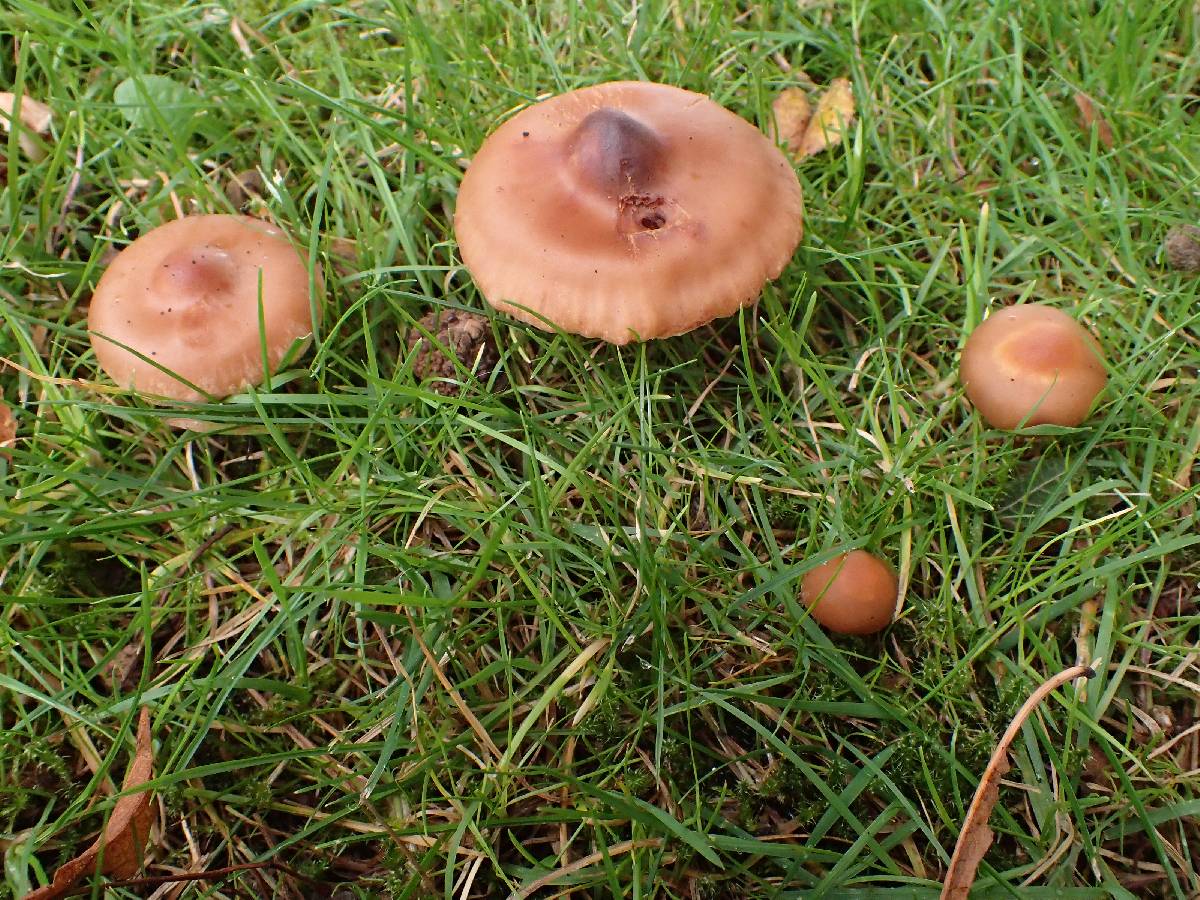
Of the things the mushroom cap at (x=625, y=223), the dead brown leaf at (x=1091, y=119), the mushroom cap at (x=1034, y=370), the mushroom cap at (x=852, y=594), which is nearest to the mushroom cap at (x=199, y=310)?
the mushroom cap at (x=625, y=223)

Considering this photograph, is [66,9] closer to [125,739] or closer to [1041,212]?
[125,739]

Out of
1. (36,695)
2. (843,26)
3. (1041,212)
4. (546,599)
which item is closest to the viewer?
(36,695)

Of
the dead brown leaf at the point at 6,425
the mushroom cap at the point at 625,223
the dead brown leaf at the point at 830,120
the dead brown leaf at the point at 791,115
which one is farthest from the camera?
the dead brown leaf at the point at 791,115

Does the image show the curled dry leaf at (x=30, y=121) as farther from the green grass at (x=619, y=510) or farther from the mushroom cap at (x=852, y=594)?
the mushroom cap at (x=852, y=594)

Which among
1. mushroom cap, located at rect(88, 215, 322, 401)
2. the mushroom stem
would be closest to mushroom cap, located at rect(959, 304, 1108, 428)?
the mushroom stem

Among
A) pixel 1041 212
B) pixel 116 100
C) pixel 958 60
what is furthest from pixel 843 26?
pixel 116 100

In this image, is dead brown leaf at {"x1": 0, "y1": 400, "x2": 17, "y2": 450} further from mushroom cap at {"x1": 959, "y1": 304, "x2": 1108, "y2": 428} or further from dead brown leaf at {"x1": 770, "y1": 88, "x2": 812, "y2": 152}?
mushroom cap at {"x1": 959, "y1": 304, "x2": 1108, "y2": 428}
